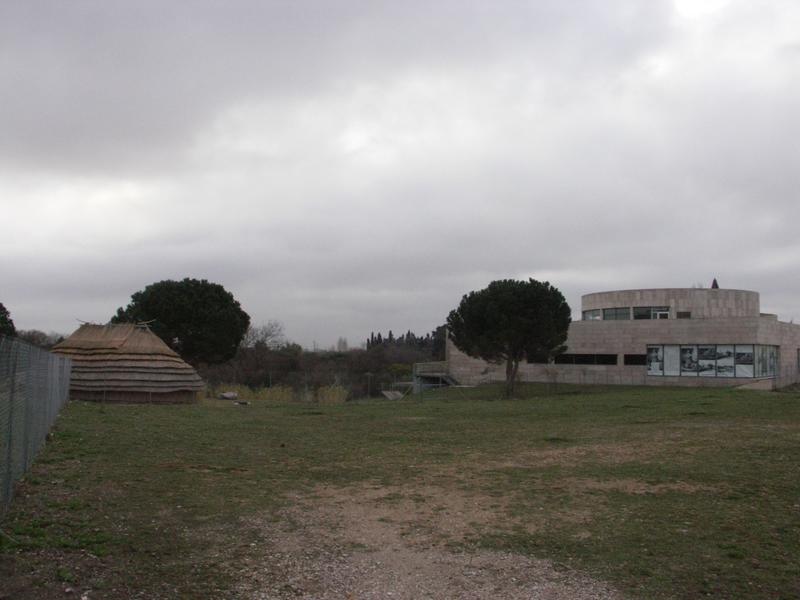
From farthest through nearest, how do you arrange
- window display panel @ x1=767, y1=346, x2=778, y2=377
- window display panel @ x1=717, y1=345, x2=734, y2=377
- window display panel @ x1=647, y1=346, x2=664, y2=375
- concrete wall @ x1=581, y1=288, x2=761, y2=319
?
concrete wall @ x1=581, y1=288, x2=761, y2=319, window display panel @ x1=647, y1=346, x2=664, y2=375, window display panel @ x1=767, y1=346, x2=778, y2=377, window display panel @ x1=717, y1=345, x2=734, y2=377

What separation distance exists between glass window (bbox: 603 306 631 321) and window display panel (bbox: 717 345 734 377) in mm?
10707

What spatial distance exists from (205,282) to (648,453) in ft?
110

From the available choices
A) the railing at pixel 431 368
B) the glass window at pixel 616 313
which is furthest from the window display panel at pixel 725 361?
the railing at pixel 431 368

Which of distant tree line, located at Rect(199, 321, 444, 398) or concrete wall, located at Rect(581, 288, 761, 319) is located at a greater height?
concrete wall, located at Rect(581, 288, 761, 319)

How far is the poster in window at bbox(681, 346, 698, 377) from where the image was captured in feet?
140

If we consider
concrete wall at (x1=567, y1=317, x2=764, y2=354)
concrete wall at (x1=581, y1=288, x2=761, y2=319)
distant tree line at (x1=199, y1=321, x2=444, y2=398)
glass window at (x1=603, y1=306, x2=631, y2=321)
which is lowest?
distant tree line at (x1=199, y1=321, x2=444, y2=398)

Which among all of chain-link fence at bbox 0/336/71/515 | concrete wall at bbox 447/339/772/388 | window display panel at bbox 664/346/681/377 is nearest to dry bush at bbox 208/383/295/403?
concrete wall at bbox 447/339/772/388

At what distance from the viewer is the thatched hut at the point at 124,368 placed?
25.1 meters

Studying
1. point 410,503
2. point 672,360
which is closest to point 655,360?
point 672,360

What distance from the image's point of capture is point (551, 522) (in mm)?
7332

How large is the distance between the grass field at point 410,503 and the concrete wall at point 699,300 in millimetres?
36532

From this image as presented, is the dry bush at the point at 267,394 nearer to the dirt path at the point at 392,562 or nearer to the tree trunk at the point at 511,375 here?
the tree trunk at the point at 511,375

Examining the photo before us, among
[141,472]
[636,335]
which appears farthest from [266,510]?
[636,335]

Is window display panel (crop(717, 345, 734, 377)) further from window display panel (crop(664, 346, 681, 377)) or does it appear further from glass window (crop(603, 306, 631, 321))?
glass window (crop(603, 306, 631, 321))
